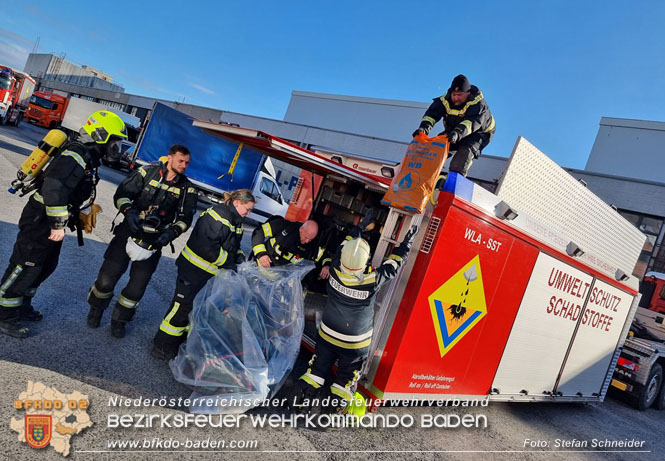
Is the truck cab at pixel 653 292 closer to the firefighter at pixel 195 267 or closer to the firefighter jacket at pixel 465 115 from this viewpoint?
the firefighter jacket at pixel 465 115

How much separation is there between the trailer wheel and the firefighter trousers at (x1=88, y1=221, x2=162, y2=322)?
29.0ft

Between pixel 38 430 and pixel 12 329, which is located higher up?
pixel 12 329

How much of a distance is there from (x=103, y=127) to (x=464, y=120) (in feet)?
12.0

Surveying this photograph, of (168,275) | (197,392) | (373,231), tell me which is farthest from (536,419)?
(168,275)

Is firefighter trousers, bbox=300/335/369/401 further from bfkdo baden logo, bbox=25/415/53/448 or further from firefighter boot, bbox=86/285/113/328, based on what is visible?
firefighter boot, bbox=86/285/113/328

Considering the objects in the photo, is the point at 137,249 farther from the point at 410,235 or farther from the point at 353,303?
the point at 410,235

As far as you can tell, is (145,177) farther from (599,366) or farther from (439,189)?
(599,366)

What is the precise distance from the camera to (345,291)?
3621mm

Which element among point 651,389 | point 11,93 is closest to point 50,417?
point 651,389

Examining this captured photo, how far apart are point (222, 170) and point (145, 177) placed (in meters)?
11.2

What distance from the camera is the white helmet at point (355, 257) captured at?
11.6 ft

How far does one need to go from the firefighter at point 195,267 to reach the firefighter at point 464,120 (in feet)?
8.04

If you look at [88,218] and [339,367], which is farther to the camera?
[88,218]

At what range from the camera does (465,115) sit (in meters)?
4.68
